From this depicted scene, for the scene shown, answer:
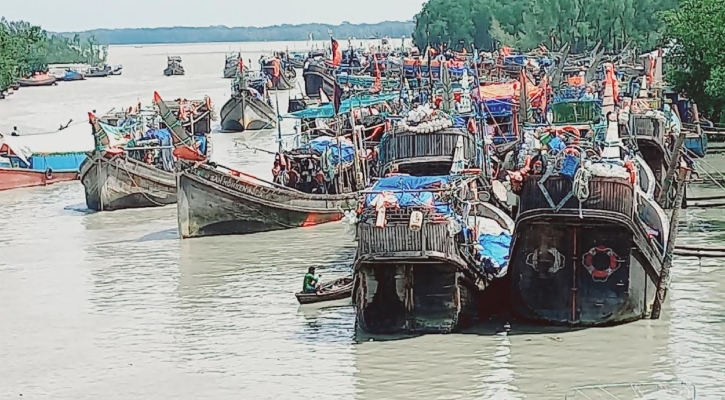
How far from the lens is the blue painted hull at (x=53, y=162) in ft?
134

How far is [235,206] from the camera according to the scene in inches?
1142

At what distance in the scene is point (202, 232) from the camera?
1144 inches

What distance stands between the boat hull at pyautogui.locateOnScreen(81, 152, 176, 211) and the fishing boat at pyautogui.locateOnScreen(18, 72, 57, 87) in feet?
235

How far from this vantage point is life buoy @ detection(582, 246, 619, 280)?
18.1 metres

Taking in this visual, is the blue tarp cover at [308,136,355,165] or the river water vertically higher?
the blue tarp cover at [308,136,355,165]

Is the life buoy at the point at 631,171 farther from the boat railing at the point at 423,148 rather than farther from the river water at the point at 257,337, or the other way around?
the boat railing at the point at 423,148

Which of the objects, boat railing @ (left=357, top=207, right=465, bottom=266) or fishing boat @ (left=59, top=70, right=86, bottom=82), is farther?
fishing boat @ (left=59, top=70, right=86, bottom=82)

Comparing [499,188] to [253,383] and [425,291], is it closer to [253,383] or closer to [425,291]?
[425,291]

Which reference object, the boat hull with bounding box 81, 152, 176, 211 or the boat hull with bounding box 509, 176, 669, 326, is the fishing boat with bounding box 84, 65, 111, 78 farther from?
the boat hull with bounding box 509, 176, 669, 326

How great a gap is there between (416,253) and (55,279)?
1046 cm

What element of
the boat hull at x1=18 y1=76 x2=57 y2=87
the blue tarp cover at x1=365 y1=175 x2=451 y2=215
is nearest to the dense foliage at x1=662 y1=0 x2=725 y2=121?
the blue tarp cover at x1=365 y1=175 x2=451 y2=215

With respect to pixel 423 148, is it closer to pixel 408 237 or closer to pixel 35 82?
pixel 408 237

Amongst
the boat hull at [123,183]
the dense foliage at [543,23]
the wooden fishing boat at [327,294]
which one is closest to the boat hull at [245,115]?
the dense foliage at [543,23]

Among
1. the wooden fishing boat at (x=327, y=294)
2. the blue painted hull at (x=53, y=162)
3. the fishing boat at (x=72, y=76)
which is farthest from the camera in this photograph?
the fishing boat at (x=72, y=76)
